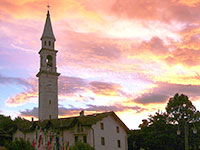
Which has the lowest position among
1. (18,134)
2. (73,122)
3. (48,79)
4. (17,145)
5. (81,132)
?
(17,145)

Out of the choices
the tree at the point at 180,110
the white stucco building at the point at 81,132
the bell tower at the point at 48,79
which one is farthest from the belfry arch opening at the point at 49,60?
the tree at the point at 180,110

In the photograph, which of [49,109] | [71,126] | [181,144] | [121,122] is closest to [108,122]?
[121,122]

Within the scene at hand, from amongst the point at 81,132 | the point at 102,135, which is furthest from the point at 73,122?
the point at 102,135

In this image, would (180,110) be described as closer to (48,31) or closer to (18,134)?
(18,134)

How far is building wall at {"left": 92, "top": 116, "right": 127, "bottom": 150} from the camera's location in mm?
54272

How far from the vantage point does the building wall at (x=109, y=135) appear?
54.3 meters

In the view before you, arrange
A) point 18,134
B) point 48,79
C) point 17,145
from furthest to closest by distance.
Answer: point 48,79 → point 18,134 → point 17,145

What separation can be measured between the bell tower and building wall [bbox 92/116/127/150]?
17604 millimetres

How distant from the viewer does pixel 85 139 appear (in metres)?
54.0

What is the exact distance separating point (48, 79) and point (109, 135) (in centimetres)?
2262

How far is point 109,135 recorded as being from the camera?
185 ft

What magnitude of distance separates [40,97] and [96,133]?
2235 cm

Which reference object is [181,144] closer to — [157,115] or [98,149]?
[157,115]

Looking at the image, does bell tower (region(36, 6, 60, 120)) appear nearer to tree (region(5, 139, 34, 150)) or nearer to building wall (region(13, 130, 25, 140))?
building wall (region(13, 130, 25, 140))
